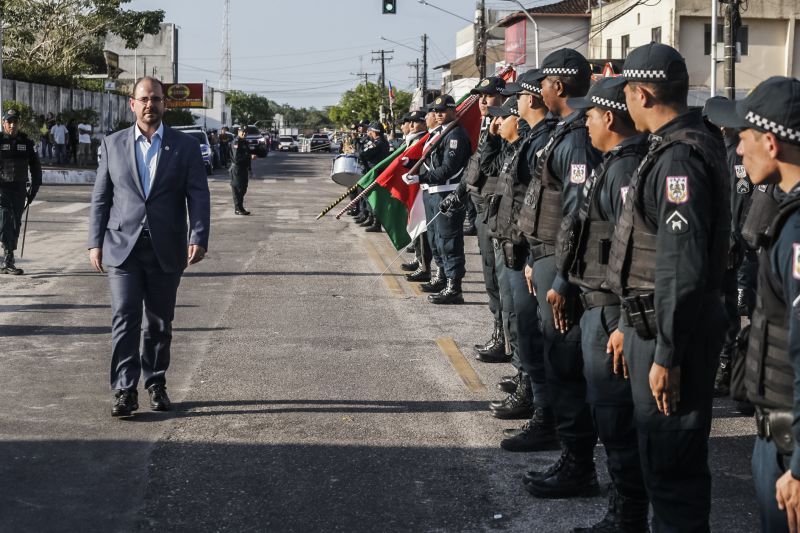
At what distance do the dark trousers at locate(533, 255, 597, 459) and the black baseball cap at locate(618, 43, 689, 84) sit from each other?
1.54 metres

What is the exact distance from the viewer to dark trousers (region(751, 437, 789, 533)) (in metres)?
3.32

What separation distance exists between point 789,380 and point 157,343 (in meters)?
4.88

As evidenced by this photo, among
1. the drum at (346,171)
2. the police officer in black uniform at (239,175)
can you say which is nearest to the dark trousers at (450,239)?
the drum at (346,171)

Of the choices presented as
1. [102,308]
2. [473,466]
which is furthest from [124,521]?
[102,308]

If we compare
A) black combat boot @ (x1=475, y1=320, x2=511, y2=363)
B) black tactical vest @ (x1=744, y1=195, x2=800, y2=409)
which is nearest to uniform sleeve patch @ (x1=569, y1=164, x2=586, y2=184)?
black tactical vest @ (x1=744, y1=195, x2=800, y2=409)

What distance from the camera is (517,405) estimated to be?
7160mm

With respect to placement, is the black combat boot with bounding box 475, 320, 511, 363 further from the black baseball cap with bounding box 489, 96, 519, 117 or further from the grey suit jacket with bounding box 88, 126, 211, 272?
the grey suit jacket with bounding box 88, 126, 211, 272

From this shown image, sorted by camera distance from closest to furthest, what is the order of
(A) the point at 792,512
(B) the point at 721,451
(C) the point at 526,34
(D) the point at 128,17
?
(A) the point at 792,512
(B) the point at 721,451
(D) the point at 128,17
(C) the point at 526,34

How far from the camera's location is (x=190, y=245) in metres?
7.23

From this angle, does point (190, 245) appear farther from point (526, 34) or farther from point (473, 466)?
point (526, 34)

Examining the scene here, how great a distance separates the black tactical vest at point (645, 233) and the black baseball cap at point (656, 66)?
0.23 m

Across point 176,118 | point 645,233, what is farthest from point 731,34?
point 176,118

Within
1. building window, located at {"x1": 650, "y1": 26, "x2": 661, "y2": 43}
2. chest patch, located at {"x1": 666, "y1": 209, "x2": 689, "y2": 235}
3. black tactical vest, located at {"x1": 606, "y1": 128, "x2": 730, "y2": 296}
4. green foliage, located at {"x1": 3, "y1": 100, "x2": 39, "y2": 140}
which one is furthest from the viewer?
building window, located at {"x1": 650, "y1": 26, "x2": 661, "y2": 43}

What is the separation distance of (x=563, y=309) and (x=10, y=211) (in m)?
10.1
